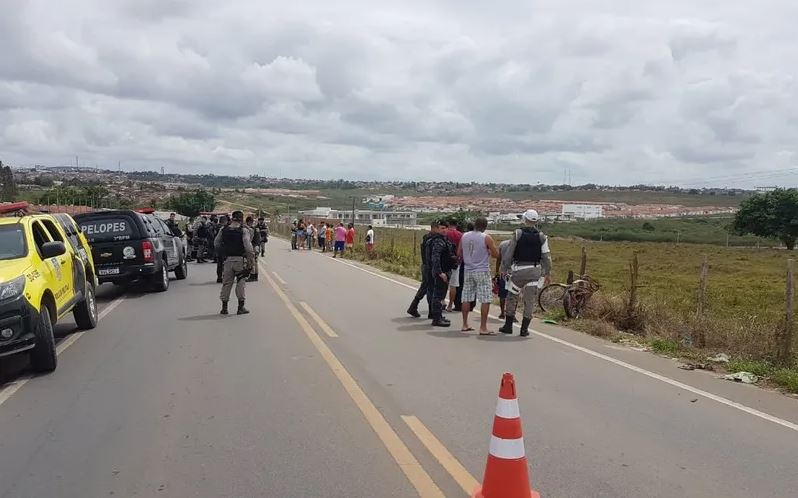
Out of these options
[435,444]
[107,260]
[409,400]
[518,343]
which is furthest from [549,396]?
[107,260]

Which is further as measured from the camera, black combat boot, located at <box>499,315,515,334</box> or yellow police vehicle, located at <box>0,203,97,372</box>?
black combat boot, located at <box>499,315,515,334</box>

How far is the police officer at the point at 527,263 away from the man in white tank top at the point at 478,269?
13.4 inches

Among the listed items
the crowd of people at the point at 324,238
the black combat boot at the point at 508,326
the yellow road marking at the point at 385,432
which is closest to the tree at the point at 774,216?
the crowd of people at the point at 324,238

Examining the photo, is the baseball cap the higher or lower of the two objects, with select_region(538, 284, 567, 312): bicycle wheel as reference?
higher

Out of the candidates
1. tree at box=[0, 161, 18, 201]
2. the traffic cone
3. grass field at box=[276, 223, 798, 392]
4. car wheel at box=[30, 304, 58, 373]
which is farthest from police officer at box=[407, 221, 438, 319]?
tree at box=[0, 161, 18, 201]

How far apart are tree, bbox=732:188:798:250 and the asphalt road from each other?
67.9 meters

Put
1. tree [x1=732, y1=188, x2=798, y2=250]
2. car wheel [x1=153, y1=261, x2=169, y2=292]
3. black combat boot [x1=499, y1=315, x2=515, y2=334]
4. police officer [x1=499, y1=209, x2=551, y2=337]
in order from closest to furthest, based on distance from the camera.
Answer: police officer [x1=499, y1=209, x2=551, y2=337]
black combat boot [x1=499, y1=315, x2=515, y2=334]
car wheel [x1=153, y1=261, x2=169, y2=292]
tree [x1=732, y1=188, x2=798, y2=250]

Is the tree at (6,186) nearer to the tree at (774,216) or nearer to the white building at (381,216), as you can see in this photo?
the white building at (381,216)

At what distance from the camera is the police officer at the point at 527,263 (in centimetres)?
1109

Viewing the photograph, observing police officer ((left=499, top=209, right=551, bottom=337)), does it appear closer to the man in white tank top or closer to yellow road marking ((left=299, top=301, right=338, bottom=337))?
the man in white tank top

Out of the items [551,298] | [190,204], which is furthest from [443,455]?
[190,204]

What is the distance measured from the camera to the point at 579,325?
1241cm

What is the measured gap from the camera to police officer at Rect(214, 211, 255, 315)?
1313cm

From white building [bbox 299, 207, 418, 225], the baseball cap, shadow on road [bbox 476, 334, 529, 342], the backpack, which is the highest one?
the baseball cap
